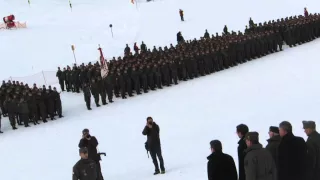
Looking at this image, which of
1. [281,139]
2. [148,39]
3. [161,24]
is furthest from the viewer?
[161,24]

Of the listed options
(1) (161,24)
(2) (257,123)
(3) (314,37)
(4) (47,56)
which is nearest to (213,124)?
(2) (257,123)

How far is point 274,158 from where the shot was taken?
6.51 metres

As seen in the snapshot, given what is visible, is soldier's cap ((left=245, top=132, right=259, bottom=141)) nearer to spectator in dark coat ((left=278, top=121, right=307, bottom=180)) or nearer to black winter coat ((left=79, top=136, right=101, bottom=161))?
spectator in dark coat ((left=278, top=121, right=307, bottom=180))

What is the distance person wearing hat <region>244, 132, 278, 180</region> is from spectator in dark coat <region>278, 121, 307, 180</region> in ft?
1.29

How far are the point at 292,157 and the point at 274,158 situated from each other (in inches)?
11.9

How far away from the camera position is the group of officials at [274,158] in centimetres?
588

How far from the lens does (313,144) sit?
661cm

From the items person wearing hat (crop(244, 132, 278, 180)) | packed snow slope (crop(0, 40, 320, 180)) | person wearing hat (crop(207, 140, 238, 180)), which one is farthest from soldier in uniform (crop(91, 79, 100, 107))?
person wearing hat (crop(244, 132, 278, 180))

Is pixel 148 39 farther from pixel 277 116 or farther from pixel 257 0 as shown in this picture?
pixel 277 116

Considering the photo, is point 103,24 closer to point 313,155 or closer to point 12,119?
point 12,119

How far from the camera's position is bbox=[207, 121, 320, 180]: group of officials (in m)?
5.88

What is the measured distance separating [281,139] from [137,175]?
5.08 metres

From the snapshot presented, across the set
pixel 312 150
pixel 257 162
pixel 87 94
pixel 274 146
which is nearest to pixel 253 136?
pixel 257 162

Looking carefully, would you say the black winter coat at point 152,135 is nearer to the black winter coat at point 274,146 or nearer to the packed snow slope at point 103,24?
the black winter coat at point 274,146
